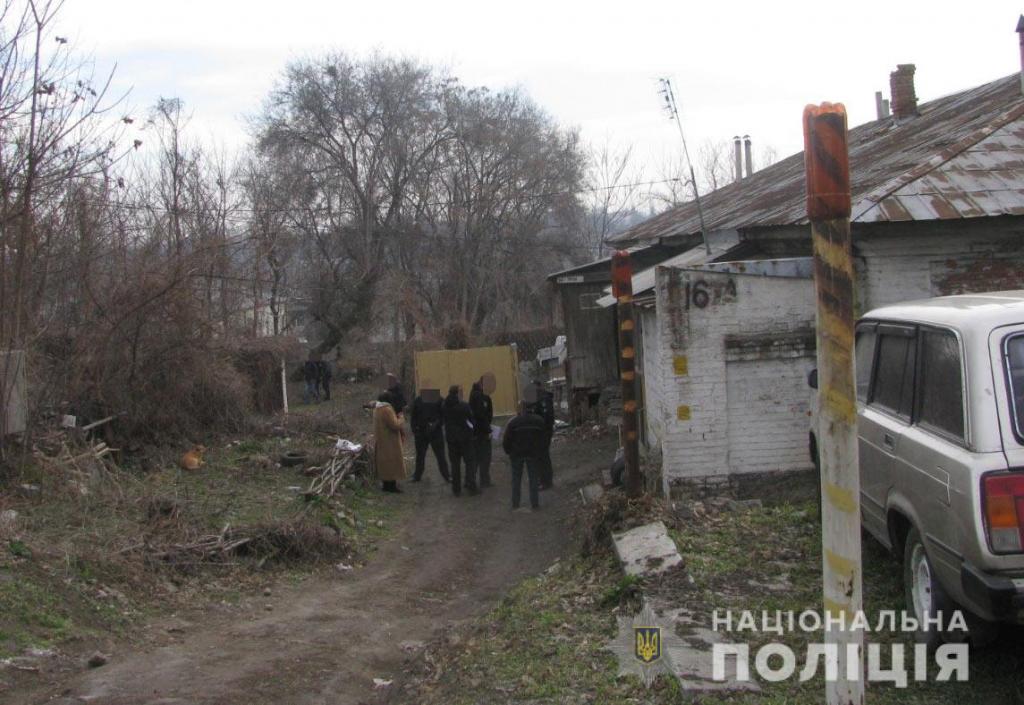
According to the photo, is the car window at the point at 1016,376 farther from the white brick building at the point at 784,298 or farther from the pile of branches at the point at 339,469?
the pile of branches at the point at 339,469

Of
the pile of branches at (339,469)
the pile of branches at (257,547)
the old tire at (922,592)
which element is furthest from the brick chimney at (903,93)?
the old tire at (922,592)

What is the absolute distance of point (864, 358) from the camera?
6562 mm

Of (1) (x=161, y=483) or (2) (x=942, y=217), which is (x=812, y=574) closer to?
(2) (x=942, y=217)

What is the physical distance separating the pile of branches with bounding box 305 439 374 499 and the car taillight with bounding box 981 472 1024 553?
30.5 ft

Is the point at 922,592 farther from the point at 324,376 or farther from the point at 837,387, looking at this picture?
the point at 324,376

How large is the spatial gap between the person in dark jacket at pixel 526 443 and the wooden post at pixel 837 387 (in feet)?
29.1

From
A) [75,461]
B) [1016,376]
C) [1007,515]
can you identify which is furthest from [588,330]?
[1007,515]

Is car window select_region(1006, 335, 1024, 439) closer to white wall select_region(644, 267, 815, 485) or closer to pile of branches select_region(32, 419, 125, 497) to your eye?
white wall select_region(644, 267, 815, 485)

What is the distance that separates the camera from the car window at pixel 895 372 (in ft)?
18.2

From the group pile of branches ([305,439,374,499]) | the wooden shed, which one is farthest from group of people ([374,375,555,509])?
the wooden shed

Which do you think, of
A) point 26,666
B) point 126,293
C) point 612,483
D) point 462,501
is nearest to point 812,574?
point 26,666

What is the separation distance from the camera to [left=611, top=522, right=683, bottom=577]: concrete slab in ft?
22.1

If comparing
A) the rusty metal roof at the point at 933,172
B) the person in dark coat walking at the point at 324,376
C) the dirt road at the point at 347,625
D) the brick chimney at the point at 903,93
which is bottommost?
→ the dirt road at the point at 347,625

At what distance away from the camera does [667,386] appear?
9883 mm
